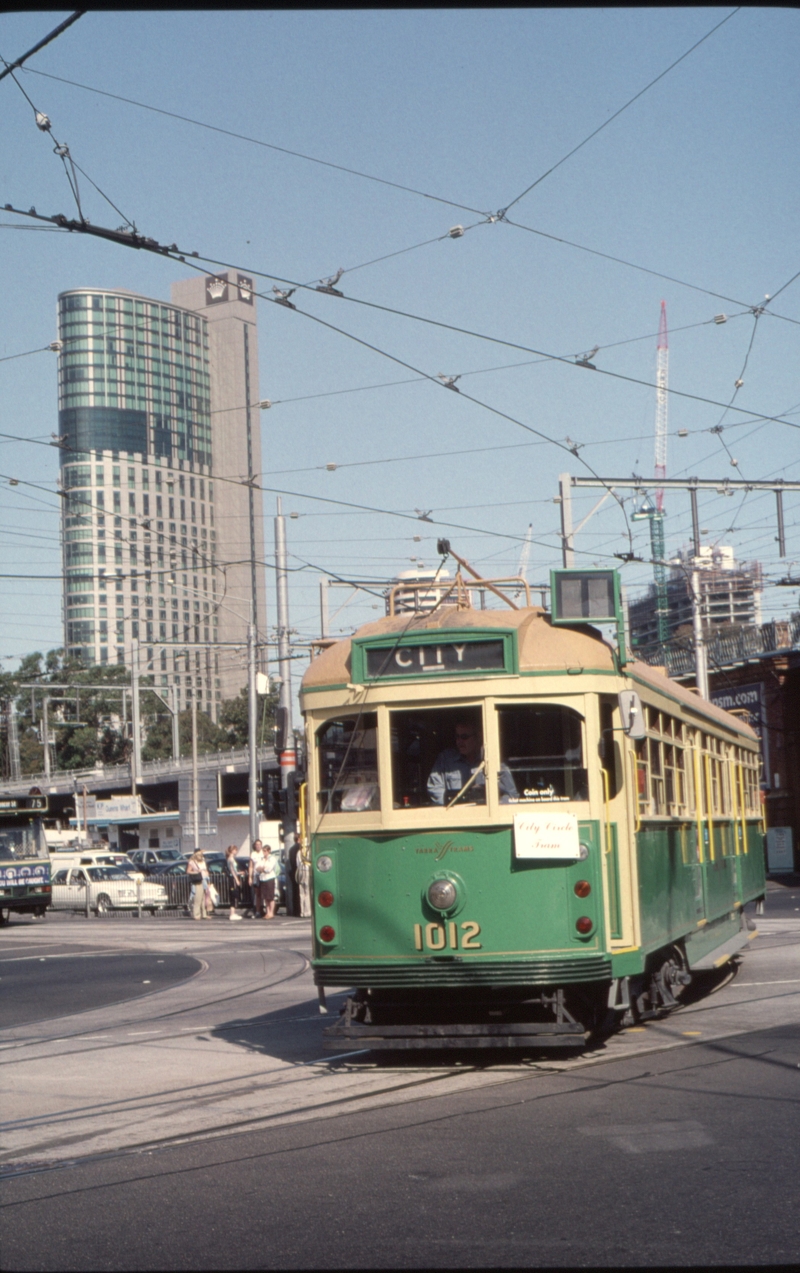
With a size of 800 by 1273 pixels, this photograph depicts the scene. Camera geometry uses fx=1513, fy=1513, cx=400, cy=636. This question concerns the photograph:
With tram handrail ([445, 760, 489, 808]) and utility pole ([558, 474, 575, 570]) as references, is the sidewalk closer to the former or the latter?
utility pole ([558, 474, 575, 570])

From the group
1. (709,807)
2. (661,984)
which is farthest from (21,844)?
(661,984)

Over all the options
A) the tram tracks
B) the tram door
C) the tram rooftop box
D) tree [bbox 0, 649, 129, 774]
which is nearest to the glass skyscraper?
tree [bbox 0, 649, 129, 774]

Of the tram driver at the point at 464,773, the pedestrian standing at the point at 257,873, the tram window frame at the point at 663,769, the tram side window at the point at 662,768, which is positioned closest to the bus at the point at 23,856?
the pedestrian standing at the point at 257,873

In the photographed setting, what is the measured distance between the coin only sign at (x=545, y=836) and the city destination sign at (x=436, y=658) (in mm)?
995

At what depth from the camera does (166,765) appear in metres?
91.8

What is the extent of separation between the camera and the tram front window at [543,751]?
979 cm

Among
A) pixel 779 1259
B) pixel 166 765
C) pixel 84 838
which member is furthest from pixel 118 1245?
pixel 166 765

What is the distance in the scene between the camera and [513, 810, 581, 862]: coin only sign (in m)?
9.55

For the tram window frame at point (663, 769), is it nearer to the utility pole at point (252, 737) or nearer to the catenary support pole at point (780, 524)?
the catenary support pole at point (780, 524)

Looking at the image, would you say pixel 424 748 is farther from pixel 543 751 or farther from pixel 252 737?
pixel 252 737

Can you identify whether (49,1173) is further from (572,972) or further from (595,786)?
(595,786)

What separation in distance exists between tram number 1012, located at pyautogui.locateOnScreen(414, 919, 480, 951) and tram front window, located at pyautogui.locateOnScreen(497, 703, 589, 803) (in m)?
0.90

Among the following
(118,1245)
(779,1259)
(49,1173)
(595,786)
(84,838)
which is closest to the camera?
(779,1259)

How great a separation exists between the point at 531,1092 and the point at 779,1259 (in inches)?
151
